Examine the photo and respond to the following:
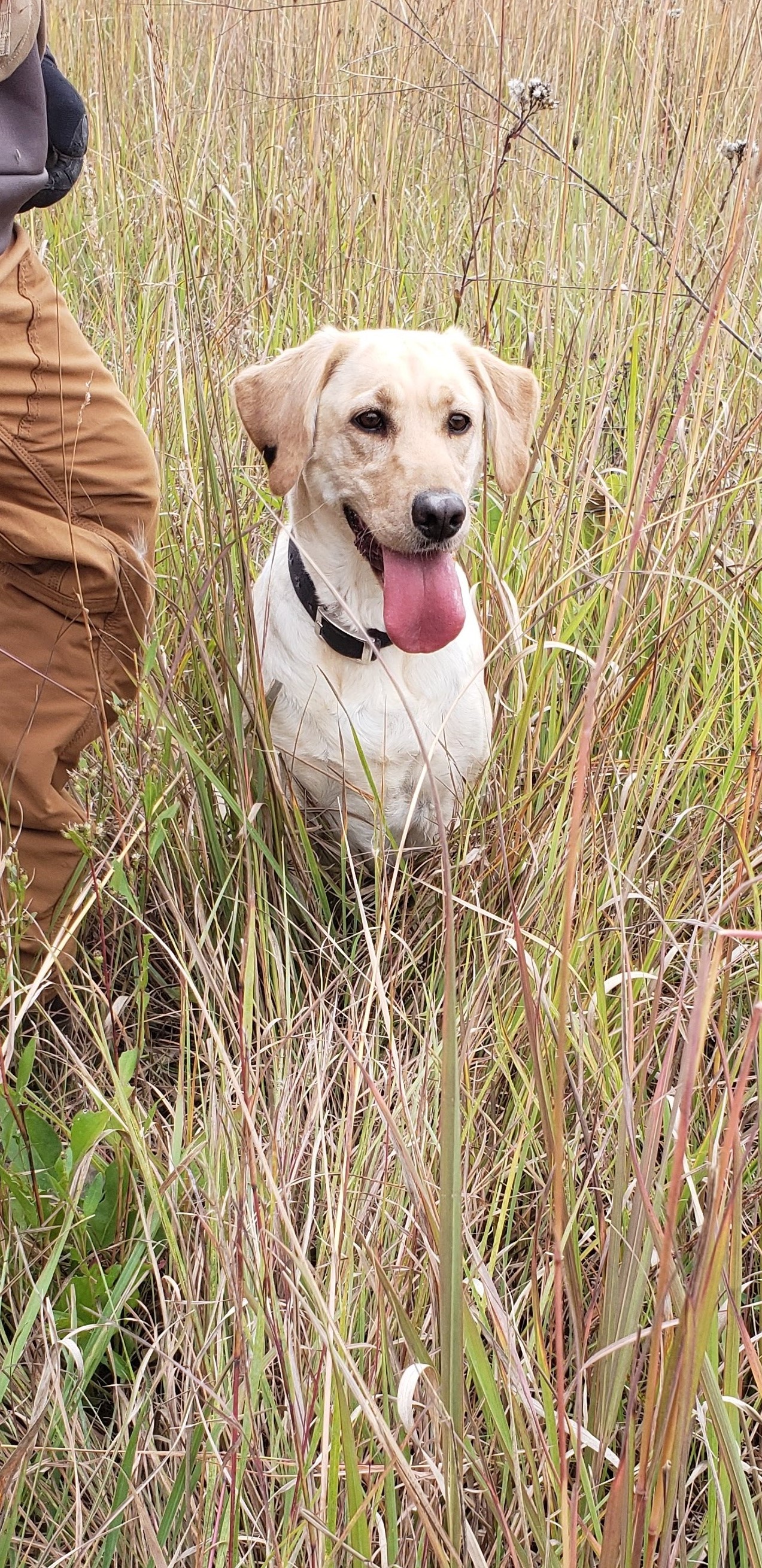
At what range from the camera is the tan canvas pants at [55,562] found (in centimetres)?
164

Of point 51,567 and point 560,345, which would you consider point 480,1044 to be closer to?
point 51,567

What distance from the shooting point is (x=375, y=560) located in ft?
7.03

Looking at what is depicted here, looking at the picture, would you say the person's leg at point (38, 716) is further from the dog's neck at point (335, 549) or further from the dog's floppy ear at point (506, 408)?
the dog's floppy ear at point (506, 408)

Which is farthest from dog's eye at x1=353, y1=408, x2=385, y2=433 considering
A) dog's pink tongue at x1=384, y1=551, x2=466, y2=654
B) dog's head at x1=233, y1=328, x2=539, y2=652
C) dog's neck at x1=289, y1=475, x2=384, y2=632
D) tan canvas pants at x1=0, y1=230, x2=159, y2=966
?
tan canvas pants at x1=0, y1=230, x2=159, y2=966

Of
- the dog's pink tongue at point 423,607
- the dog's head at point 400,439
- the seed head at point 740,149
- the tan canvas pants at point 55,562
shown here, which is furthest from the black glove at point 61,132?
the seed head at point 740,149

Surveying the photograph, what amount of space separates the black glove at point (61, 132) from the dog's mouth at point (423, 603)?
69 cm

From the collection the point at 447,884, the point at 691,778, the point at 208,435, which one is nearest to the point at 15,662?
the point at 208,435

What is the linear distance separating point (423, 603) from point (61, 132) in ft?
2.62

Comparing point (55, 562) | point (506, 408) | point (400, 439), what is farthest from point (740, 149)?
point (55, 562)

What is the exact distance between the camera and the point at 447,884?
0.78m

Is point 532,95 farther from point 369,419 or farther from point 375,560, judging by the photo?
point 375,560

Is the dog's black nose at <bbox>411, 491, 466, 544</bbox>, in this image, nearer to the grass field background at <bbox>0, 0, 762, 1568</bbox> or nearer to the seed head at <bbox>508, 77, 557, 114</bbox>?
the grass field background at <bbox>0, 0, 762, 1568</bbox>

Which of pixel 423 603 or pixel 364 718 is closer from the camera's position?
pixel 423 603

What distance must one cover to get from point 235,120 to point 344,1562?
11.4ft
